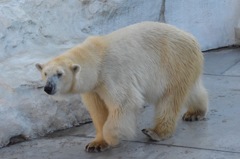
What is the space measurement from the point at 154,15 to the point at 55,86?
3.86m

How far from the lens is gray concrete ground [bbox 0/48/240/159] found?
5281 mm

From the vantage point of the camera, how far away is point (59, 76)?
489cm

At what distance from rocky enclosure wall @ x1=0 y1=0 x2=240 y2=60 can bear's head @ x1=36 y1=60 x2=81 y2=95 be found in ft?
5.80

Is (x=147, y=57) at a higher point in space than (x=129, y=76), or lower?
higher

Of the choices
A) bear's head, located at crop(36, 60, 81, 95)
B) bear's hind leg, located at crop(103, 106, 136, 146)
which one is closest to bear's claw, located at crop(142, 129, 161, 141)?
bear's hind leg, located at crop(103, 106, 136, 146)

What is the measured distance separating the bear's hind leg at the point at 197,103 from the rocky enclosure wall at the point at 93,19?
1740mm

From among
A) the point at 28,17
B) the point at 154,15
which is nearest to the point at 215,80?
the point at 154,15

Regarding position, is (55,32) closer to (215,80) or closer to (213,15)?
(215,80)

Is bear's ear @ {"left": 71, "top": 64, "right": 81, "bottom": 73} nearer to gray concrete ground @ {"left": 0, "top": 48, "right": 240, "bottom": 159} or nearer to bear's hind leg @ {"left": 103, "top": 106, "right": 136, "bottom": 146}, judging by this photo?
bear's hind leg @ {"left": 103, "top": 106, "right": 136, "bottom": 146}

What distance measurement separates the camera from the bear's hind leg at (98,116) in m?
5.40

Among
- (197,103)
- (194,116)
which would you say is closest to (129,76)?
(197,103)

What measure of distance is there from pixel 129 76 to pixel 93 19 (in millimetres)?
2545

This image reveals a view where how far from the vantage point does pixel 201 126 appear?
5949 millimetres

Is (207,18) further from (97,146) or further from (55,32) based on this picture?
(97,146)
